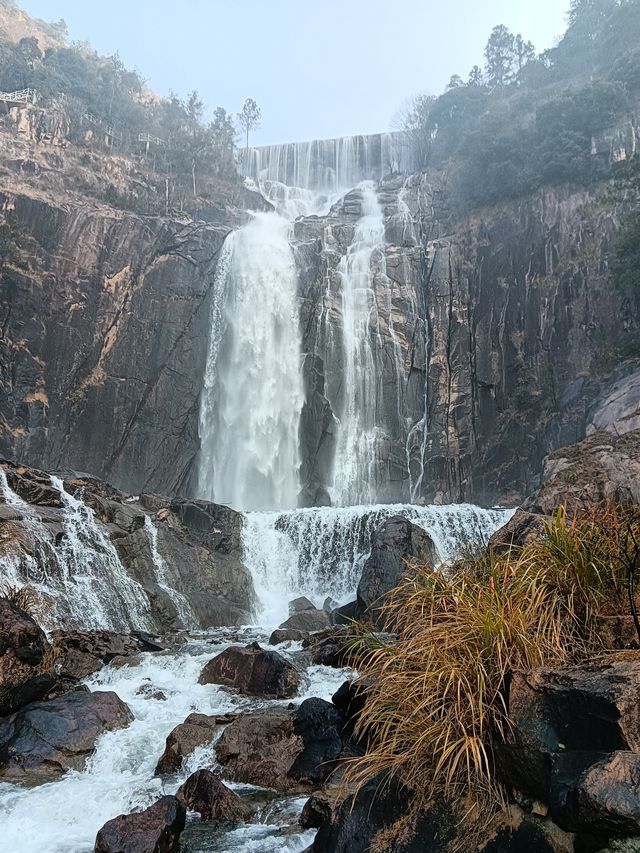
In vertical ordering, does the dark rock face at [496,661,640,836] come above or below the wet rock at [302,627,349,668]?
above

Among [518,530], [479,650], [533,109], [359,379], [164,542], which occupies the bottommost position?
[164,542]

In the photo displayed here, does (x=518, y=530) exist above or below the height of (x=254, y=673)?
above

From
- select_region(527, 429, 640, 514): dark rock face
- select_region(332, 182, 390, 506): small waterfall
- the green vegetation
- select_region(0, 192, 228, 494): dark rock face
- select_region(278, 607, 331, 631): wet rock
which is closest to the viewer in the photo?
select_region(527, 429, 640, 514): dark rock face

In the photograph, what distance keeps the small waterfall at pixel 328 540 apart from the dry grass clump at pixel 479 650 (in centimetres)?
1479

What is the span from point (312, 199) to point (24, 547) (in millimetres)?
39065

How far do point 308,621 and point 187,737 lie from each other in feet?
27.1

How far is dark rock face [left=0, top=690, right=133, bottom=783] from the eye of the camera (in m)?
7.10

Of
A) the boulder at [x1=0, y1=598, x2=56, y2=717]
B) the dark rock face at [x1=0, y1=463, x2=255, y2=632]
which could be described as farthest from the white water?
the dark rock face at [x1=0, y1=463, x2=255, y2=632]

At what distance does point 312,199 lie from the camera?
4700 cm

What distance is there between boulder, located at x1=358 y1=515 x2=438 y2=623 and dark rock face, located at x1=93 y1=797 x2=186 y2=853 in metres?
10.2

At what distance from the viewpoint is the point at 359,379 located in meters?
30.8

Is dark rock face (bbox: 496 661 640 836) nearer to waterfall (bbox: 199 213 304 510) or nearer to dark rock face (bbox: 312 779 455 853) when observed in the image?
dark rock face (bbox: 312 779 455 853)

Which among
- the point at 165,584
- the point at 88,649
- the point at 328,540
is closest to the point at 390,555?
the point at 328,540

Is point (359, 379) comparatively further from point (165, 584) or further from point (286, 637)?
point (286, 637)
